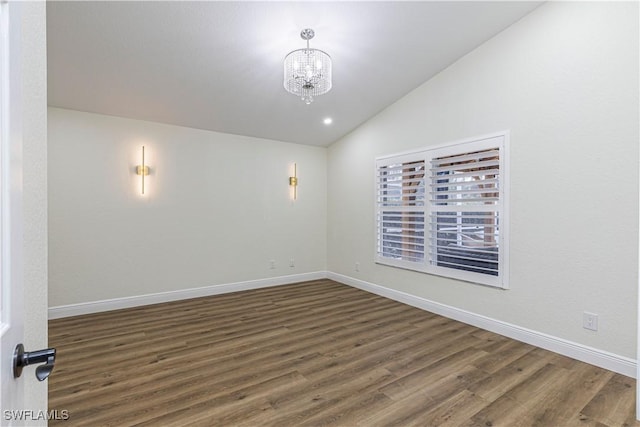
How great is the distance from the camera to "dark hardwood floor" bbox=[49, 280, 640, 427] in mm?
1938

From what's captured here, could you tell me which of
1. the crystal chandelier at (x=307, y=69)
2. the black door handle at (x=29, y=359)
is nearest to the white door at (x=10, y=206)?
the black door handle at (x=29, y=359)

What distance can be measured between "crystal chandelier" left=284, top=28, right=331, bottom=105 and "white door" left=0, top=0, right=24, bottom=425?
2.32m

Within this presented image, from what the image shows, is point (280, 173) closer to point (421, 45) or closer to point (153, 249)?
point (153, 249)

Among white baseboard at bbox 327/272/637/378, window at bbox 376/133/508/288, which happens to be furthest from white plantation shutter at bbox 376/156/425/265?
white baseboard at bbox 327/272/637/378

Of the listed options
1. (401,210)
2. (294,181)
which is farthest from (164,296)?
(401,210)

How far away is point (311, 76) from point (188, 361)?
109 inches

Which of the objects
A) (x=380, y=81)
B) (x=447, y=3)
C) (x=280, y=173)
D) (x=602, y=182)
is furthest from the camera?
(x=280, y=173)

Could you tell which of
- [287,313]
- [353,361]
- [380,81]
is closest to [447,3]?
[380,81]

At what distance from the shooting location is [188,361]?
2625 mm

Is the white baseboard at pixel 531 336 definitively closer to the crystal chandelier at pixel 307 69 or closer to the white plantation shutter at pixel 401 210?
the white plantation shutter at pixel 401 210

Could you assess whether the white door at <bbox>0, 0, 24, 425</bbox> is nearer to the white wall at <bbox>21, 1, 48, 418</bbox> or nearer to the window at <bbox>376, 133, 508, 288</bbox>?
the white wall at <bbox>21, 1, 48, 418</bbox>

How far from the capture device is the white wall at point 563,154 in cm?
245

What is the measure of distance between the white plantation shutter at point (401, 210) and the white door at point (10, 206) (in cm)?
391

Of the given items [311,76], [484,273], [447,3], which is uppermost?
[447,3]
